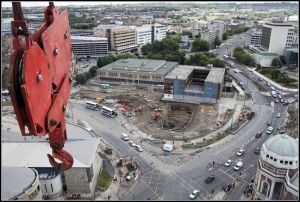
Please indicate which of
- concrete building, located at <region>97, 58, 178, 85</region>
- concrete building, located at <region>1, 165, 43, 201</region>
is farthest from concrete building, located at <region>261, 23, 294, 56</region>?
concrete building, located at <region>1, 165, 43, 201</region>

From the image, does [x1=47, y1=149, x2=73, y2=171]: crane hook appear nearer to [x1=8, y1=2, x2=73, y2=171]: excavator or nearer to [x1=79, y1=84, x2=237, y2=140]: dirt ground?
[x1=8, y1=2, x2=73, y2=171]: excavator

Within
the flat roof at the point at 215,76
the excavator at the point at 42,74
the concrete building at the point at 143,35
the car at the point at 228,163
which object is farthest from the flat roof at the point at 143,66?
the excavator at the point at 42,74

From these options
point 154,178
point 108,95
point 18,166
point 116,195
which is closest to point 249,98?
point 108,95

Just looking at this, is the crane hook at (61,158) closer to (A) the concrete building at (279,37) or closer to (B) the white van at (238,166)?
(B) the white van at (238,166)

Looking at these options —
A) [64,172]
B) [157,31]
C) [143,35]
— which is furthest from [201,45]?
[64,172]

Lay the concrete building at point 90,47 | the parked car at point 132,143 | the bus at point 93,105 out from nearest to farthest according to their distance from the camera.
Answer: the parked car at point 132,143 → the bus at point 93,105 → the concrete building at point 90,47

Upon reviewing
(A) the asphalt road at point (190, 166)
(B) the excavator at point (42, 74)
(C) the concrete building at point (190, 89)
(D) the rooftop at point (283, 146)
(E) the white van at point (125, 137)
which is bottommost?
(A) the asphalt road at point (190, 166)

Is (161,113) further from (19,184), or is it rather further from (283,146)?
(19,184)
